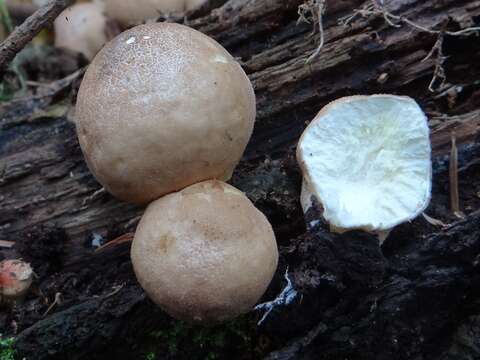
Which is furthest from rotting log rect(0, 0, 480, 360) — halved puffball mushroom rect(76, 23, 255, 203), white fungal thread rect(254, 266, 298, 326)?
halved puffball mushroom rect(76, 23, 255, 203)

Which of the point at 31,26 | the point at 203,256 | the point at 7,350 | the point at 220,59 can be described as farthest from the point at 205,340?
the point at 31,26

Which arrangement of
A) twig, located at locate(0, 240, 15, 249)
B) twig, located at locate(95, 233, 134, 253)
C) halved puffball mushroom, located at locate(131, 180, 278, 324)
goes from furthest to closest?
twig, located at locate(0, 240, 15, 249) → twig, located at locate(95, 233, 134, 253) → halved puffball mushroom, located at locate(131, 180, 278, 324)

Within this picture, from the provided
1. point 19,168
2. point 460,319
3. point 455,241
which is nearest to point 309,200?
point 455,241

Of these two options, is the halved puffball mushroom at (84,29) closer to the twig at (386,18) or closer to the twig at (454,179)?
the twig at (386,18)

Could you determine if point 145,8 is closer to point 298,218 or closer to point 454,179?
point 298,218

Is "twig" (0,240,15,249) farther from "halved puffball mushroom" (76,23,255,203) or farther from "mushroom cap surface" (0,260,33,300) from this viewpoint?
"halved puffball mushroom" (76,23,255,203)
